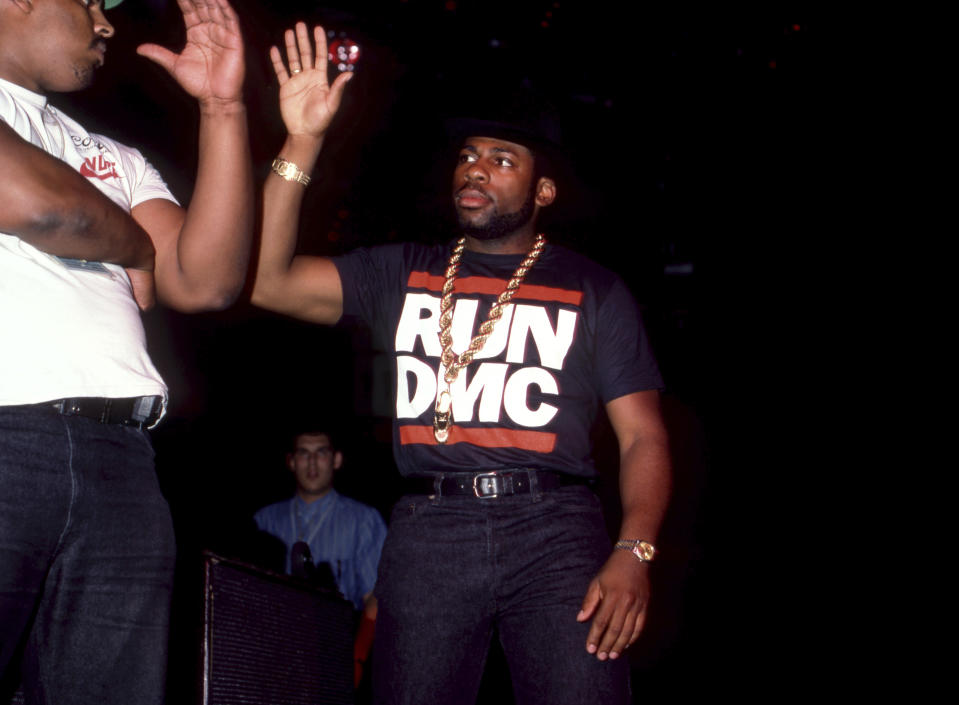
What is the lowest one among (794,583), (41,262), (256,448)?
(794,583)

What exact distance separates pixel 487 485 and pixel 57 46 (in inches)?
55.8

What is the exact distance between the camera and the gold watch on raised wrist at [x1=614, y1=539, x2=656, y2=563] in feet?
7.20

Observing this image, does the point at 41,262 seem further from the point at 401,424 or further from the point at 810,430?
the point at 810,430

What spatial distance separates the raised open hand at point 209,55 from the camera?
1.75 m

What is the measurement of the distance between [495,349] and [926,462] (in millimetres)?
4979

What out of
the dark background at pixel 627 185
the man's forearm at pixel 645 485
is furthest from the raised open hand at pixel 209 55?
the dark background at pixel 627 185

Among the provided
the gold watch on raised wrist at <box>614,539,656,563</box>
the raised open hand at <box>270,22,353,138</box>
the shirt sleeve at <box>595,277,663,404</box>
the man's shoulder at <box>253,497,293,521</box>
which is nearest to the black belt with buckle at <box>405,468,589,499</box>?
the gold watch on raised wrist at <box>614,539,656,563</box>

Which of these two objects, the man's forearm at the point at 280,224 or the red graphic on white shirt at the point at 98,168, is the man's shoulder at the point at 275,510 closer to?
the man's forearm at the point at 280,224

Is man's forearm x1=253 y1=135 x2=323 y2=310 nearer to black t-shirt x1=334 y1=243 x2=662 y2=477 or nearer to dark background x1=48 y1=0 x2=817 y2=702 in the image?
black t-shirt x1=334 y1=243 x2=662 y2=477

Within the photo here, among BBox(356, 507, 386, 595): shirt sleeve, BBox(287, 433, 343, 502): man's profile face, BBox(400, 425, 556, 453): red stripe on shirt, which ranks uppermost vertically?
BBox(400, 425, 556, 453): red stripe on shirt

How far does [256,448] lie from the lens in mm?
8539

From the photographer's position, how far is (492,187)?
107 inches

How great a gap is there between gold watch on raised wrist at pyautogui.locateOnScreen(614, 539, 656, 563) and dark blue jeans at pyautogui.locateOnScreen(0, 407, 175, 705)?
116 cm

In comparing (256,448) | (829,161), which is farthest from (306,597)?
(256,448)
